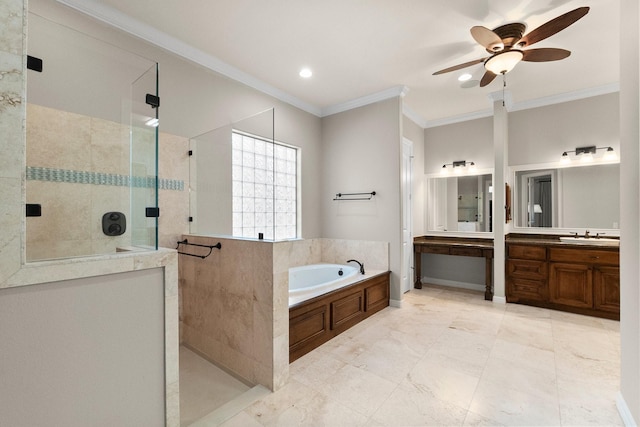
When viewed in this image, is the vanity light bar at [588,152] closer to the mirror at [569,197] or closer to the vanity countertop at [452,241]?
the mirror at [569,197]

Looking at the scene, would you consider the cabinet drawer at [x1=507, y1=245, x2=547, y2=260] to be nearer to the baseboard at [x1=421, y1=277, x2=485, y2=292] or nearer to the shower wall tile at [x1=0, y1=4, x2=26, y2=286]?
the baseboard at [x1=421, y1=277, x2=485, y2=292]

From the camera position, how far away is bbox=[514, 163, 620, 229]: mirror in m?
3.69

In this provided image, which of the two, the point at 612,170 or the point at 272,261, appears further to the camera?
the point at 612,170

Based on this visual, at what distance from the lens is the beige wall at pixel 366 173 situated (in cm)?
370

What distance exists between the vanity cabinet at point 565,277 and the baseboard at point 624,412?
6.37 ft

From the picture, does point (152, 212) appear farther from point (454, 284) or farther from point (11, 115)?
point (454, 284)

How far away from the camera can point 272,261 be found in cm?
195

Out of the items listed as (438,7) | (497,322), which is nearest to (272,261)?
(438,7)

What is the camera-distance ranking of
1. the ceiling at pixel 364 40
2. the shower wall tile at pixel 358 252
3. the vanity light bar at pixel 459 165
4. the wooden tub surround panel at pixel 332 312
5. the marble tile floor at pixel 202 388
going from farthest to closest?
the vanity light bar at pixel 459 165
the shower wall tile at pixel 358 252
the wooden tub surround panel at pixel 332 312
the ceiling at pixel 364 40
the marble tile floor at pixel 202 388

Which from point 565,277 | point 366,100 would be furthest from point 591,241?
point 366,100

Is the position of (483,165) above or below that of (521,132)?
below

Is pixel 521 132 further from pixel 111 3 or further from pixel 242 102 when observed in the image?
pixel 111 3

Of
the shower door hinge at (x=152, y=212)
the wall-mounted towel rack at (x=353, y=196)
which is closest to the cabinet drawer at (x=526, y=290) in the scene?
the wall-mounted towel rack at (x=353, y=196)

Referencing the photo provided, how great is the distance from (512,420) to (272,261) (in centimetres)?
176
